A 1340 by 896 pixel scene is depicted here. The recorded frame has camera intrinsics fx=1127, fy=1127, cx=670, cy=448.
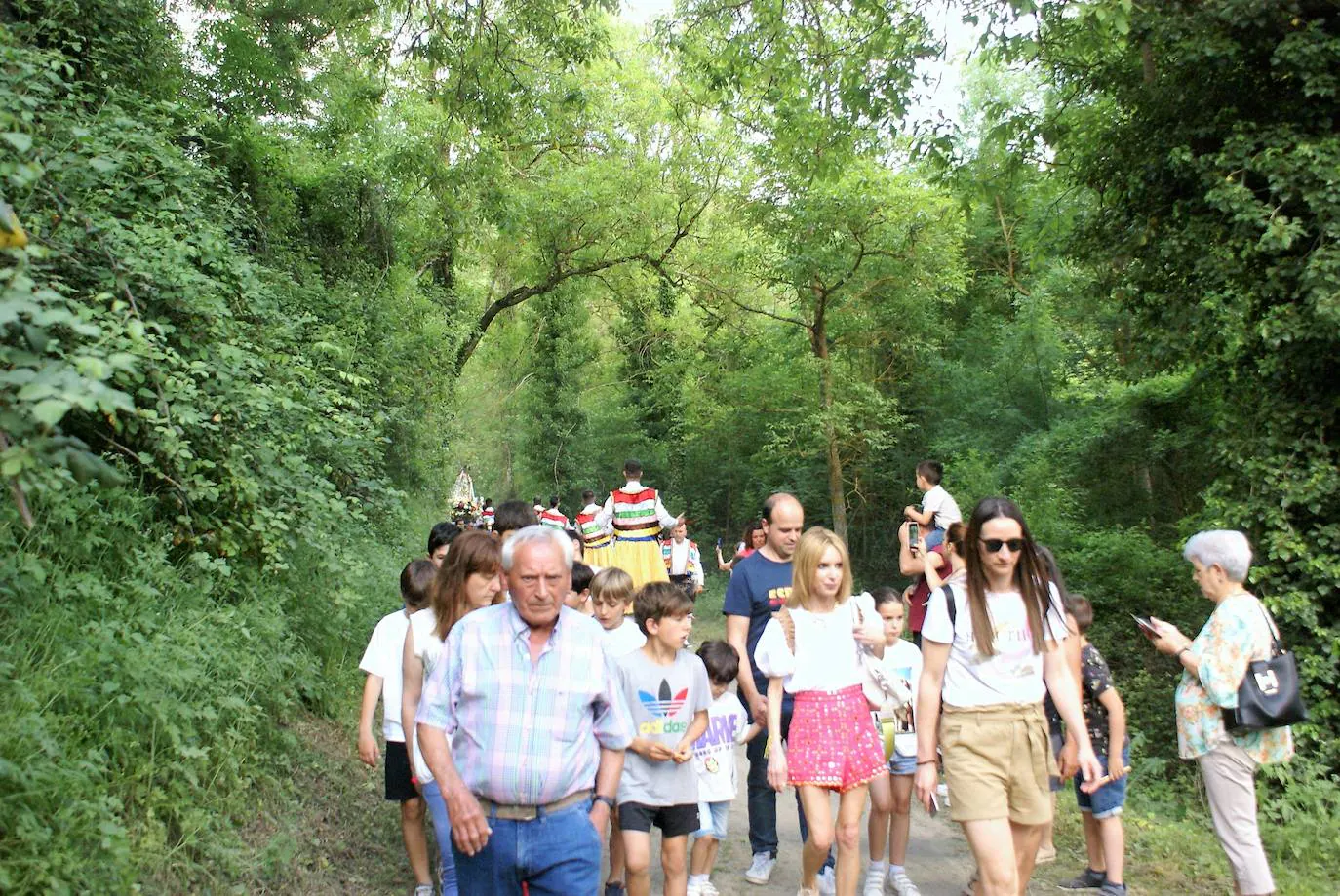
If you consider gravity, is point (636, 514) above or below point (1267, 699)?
above

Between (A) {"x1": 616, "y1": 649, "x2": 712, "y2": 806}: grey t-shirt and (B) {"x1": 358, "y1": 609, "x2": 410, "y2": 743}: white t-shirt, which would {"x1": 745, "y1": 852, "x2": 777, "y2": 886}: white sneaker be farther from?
(B) {"x1": 358, "y1": 609, "x2": 410, "y2": 743}: white t-shirt

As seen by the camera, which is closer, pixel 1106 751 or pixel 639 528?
pixel 1106 751

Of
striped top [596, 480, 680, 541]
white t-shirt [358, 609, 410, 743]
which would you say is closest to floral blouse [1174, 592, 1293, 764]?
white t-shirt [358, 609, 410, 743]

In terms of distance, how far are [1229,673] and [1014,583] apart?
1328mm

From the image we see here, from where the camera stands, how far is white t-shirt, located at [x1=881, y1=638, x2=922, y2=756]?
636 cm

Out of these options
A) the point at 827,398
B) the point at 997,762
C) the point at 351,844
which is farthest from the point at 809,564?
the point at 827,398

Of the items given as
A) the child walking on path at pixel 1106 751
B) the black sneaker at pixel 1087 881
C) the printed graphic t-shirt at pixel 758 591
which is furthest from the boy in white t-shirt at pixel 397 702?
the black sneaker at pixel 1087 881

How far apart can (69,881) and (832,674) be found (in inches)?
133

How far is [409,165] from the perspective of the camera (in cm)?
1510

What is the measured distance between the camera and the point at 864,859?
6.98 m

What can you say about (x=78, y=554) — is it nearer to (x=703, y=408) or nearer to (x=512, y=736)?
(x=512, y=736)

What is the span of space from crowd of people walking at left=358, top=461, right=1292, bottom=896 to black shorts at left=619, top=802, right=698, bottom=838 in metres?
0.01

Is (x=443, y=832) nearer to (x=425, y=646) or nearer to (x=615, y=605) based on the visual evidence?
(x=425, y=646)

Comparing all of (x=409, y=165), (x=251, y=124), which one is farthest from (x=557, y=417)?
(x=251, y=124)
